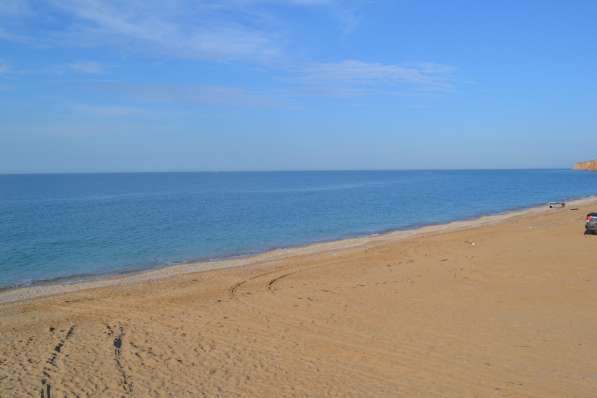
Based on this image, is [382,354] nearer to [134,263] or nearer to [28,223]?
[134,263]

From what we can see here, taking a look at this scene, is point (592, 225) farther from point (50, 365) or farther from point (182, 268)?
point (50, 365)

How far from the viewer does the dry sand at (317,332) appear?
7.96 metres

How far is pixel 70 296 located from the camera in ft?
49.1

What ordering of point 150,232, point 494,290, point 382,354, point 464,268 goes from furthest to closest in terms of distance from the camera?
point 150,232, point 464,268, point 494,290, point 382,354

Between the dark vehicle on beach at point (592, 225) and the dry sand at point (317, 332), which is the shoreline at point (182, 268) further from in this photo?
the dark vehicle on beach at point (592, 225)

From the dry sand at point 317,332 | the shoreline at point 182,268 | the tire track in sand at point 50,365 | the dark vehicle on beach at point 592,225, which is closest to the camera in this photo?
the tire track in sand at point 50,365

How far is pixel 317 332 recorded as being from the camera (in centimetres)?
1060

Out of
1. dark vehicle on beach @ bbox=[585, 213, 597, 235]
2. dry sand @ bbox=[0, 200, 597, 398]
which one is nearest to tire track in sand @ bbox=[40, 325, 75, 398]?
dry sand @ bbox=[0, 200, 597, 398]

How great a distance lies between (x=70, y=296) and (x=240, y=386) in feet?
29.8

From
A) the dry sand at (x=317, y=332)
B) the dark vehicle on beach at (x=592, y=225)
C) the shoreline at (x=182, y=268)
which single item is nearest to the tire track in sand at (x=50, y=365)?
the dry sand at (x=317, y=332)

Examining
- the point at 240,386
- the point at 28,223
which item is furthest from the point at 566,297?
the point at 28,223

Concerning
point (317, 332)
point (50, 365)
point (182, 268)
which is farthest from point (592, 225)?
point (50, 365)

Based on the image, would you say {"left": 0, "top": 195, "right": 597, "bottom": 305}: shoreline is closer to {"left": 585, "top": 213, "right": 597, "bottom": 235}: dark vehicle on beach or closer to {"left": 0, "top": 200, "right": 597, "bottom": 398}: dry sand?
{"left": 0, "top": 200, "right": 597, "bottom": 398}: dry sand

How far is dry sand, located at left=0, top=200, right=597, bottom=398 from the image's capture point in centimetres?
796
